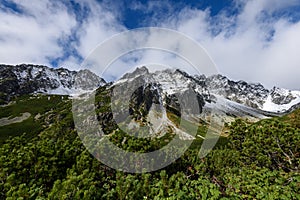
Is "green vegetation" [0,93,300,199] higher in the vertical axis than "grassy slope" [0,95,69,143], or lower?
lower

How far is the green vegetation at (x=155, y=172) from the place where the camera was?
1229 centimetres

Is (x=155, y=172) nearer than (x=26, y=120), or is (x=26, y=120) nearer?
(x=155, y=172)

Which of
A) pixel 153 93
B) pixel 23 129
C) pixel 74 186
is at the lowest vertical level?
pixel 74 186

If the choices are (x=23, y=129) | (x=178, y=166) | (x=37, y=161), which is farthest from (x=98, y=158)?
(x=23, y=129)

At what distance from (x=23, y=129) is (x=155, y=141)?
137971mm

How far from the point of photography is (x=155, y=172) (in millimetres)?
19344

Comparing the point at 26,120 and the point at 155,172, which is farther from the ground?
the point at 26,120

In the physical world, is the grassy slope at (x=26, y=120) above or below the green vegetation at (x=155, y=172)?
above

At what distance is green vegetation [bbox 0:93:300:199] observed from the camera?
1229 centimetres

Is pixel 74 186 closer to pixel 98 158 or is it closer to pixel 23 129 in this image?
pixel 98 158

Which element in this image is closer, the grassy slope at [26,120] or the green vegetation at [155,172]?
the green vegetation at [155,172]

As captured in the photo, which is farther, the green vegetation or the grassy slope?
the grassy slope

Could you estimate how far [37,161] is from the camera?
52.6 ft

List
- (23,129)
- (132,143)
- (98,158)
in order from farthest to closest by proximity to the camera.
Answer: (23,129), (132,143), (98,158)
